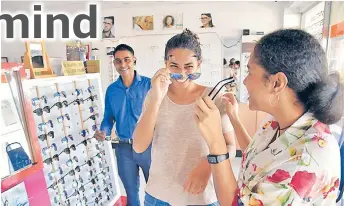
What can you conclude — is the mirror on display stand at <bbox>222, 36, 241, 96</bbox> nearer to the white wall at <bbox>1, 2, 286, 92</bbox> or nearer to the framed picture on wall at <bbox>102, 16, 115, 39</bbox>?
the white wall at <bbox>1, 2, 286, 92</bbox>

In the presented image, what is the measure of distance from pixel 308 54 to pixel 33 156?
1239 mm

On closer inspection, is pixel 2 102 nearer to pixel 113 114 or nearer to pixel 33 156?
pixel 33 156

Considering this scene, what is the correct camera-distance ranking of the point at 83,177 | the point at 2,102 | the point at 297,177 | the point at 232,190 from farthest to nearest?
the point at 83,177 → the point at 2,102 → the point at 232,190 → the point at 297,177

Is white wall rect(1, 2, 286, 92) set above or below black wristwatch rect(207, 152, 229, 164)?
above

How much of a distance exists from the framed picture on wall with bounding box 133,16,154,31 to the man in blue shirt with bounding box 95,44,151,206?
212cm

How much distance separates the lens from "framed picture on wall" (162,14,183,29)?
4371mm

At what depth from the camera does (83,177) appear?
2.24 meters

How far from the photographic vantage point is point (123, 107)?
2402 mm

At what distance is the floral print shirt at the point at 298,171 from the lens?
26.9 inches

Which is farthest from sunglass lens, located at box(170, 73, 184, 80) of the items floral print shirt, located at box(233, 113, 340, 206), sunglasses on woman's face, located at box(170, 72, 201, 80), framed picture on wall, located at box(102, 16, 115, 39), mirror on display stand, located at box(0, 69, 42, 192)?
framed picture on wall, located at box(102, 16, 115, 39)

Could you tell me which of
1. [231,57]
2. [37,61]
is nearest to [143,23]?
[231,57]

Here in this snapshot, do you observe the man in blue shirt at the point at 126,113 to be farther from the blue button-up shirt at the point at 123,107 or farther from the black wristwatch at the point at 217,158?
the black wristwatch at the point at 217,158

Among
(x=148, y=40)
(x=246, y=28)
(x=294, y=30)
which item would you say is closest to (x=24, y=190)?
(x=294, y=30)

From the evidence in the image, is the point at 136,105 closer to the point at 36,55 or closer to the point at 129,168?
the point at 129,168
